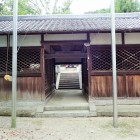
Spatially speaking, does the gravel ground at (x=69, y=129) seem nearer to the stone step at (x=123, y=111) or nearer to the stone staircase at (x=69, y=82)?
the stone step at (x=123, y=111)

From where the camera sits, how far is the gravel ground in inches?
268

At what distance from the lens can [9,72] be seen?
1116 centimetres

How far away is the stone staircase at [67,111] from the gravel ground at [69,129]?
0.49m

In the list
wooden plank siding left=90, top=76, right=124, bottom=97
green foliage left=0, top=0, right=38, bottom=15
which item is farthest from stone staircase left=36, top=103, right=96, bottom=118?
green foliage left=0, top=0, right=38, bottom=15

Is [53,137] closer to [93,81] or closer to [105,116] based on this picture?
[105,116]

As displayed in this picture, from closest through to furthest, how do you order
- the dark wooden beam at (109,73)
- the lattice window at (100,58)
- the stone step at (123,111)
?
the stone step at (123,111)
the dark wooden beam at (109,73)
the lattice window at (100,58)

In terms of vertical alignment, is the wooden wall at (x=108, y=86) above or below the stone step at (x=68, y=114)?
above

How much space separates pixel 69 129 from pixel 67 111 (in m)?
2.45

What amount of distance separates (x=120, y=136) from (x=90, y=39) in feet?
17.5

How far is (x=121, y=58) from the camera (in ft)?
36.4

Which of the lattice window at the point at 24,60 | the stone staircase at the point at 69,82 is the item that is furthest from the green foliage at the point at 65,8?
the lattice window at the point at 24,60

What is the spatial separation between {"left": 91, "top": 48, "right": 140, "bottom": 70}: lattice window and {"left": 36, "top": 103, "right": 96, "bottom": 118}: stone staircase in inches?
77.2

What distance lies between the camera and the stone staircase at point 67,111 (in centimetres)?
974

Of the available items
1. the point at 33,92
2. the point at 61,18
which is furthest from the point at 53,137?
the point at 61,18
